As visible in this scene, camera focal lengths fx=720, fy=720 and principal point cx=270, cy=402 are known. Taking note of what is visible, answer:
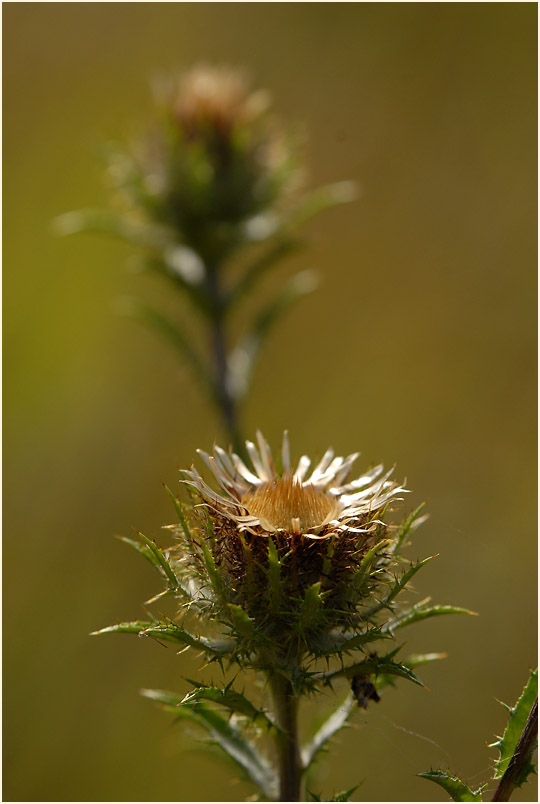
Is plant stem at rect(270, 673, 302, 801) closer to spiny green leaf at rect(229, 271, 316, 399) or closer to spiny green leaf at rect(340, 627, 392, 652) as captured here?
spiny green leaf at rect(340, 627, 392, 652)

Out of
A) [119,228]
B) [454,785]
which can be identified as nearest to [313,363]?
[119,228]

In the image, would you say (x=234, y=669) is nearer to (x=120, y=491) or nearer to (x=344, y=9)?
(x=120, y=491)

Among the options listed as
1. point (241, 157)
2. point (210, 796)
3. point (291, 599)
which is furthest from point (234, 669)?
point (241, 157)

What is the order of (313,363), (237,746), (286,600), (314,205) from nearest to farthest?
(286,600) → (237,746) → (314,205) → (313,363)

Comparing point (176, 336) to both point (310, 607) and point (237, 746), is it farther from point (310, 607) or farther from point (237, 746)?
point (310, 607)

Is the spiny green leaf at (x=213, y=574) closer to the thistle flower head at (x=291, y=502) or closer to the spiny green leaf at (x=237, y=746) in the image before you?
the thistle flower head at (x=291, y=502)

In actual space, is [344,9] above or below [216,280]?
above
